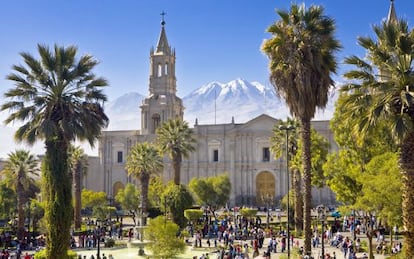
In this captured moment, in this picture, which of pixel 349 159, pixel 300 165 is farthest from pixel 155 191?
pixel 349 159

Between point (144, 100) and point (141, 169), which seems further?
point (144, 100)

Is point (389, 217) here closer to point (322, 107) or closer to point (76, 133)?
point (322, 107)

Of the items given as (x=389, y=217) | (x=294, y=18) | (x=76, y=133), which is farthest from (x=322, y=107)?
(x=76, y=133)

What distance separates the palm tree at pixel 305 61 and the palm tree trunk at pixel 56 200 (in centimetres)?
830

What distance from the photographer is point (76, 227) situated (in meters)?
40.6

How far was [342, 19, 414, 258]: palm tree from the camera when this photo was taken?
14547mm

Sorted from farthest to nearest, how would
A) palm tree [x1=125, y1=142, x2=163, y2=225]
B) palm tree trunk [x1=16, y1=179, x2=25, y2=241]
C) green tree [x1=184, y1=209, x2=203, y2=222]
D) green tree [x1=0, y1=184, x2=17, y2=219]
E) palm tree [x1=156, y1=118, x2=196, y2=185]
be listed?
green tree [x1=0, y1=184, x2=17, y2=219], palm tree [x1=125, y1=142, x2=163, y2=225], palm tree [x1=156, y1=118, x2=196, y2=185], green tree [x1=184, y1=209, x2=203, y2=222], palm tree trunk [x1=16, y1=179, x2=25, y2=241]

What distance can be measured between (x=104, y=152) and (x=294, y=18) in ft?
176

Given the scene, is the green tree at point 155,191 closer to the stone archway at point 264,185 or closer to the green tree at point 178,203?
the green tree at point 178,203

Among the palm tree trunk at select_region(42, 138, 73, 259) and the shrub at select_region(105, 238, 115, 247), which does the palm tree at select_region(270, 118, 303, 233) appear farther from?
the palm tree trunk at select_region(42, 138, 73, 259)

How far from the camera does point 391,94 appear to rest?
1502 cm

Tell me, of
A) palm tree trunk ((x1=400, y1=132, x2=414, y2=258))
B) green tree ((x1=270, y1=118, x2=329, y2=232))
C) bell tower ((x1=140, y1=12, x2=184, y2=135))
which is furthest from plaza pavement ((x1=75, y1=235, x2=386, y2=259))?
bell tower ((x1=140, y1=12, x2=184, y2=135))

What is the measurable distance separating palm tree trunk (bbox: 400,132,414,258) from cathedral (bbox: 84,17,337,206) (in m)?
44.1

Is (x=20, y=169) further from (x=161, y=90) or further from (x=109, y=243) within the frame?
(x=161, y=90)
